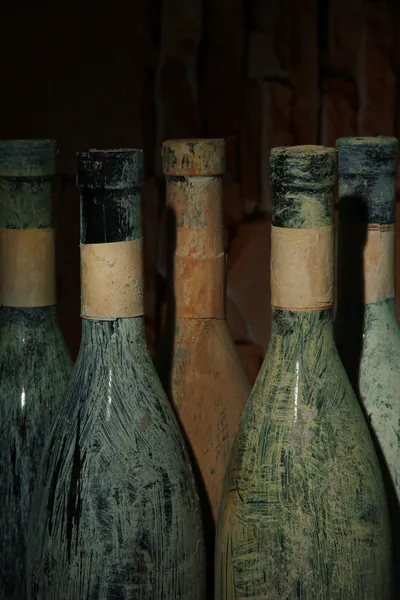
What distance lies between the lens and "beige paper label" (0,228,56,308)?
0.84 m

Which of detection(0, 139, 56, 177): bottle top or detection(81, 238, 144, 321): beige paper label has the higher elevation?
detection(0, 139, 56, 177): bottle top

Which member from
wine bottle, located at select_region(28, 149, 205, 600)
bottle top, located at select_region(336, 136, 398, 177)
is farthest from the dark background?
wine bottle, located at select_region(28, 149, 205, 600)

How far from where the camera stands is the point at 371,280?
83 cm

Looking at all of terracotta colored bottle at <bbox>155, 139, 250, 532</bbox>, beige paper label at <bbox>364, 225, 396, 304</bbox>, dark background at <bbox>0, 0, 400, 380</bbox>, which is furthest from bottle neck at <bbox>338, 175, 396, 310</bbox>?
dark background at <bbox>0, 0, 400, 380</bbox>

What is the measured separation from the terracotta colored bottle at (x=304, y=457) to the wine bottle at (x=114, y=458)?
0.05 m

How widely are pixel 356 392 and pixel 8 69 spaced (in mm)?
575

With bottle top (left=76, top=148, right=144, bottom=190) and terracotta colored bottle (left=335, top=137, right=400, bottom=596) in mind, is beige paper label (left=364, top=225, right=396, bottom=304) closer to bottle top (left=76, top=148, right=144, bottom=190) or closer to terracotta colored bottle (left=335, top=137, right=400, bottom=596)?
terracotta colored bottle (left=335, top=137, right=400, bottom=596)

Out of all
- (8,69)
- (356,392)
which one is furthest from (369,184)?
(8,69)

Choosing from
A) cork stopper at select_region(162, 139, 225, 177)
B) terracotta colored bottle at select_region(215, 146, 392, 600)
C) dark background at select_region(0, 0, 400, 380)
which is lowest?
terracotta colored bottle at select_region(215, 146, 392, 600)

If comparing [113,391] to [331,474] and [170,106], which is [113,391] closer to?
[331,474]

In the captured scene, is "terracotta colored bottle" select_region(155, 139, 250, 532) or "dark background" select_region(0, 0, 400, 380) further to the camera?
"dark background" select_region(0, 0, 400, 380)

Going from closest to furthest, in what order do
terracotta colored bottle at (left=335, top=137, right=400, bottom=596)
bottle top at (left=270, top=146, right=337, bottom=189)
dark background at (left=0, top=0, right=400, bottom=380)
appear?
bottle top at (left=270, top=146, right=337, bottom=189) < terracotta colored bottle at (left=335, top=137, right=400, bottom=596) < dark background at (left=0, top=0, right=400, bottom=380)

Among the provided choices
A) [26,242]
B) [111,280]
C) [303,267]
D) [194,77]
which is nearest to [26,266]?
[26,242]

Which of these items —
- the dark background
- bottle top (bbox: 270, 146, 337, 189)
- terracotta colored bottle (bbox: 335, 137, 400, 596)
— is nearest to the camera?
bottle top (bbox: 270, 146, 337, 189)
